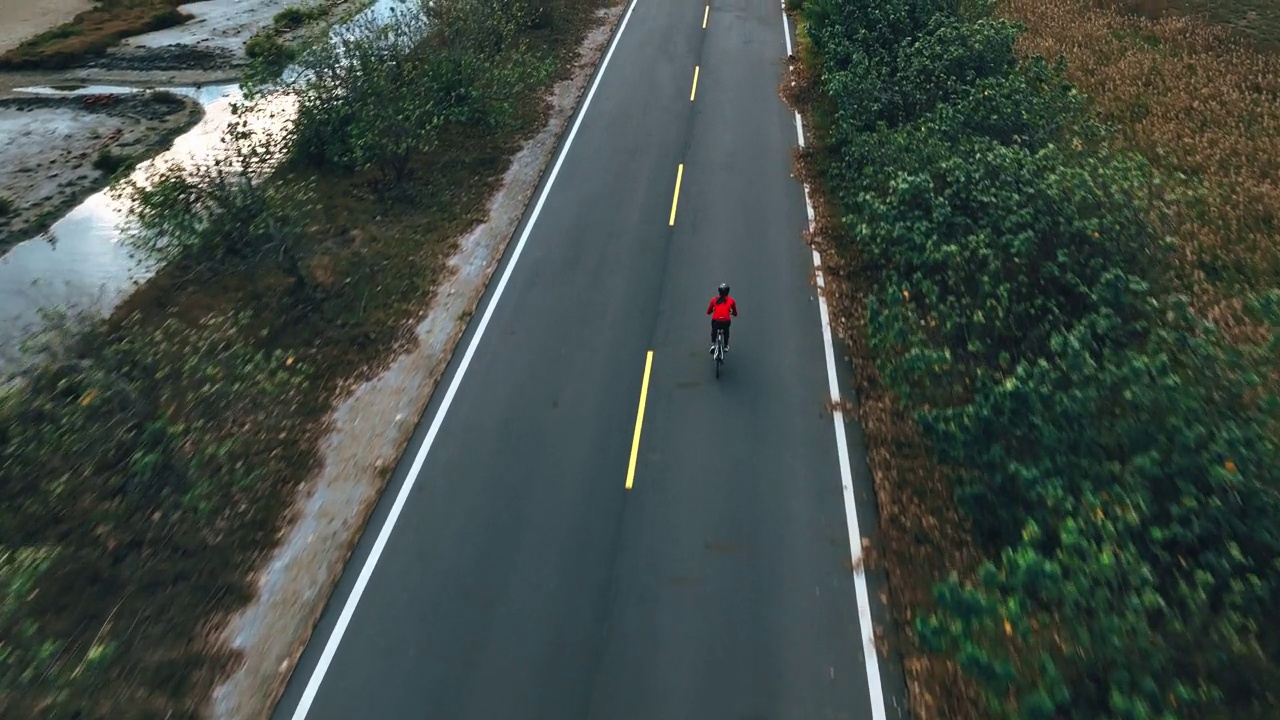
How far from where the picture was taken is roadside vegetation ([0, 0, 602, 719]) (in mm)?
10078

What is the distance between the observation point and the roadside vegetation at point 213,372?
1008 cm

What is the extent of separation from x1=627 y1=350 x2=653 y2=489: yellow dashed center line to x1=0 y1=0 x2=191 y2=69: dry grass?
3976cm

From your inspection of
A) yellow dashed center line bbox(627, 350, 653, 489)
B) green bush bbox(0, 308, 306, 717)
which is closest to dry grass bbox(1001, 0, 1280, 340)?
yellow dashed center line bbox(627, 350, 653, 489)

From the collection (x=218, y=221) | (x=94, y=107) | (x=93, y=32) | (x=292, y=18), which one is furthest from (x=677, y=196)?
(x=93, y=32)

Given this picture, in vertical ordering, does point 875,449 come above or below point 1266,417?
below

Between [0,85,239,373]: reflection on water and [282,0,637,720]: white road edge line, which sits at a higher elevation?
[282,0,637,720]: white road edge line

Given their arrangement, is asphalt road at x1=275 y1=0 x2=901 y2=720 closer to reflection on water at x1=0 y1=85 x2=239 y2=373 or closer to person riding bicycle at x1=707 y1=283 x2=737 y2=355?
person riding bicycle at x1=707 y1=283 x2=737 y2=355

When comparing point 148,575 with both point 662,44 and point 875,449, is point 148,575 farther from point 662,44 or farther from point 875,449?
point 662,44

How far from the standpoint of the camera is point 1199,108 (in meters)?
23.5

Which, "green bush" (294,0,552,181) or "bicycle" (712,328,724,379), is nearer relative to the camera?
Result: "bicycle" (712,328,724,379)

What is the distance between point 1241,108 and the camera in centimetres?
2339

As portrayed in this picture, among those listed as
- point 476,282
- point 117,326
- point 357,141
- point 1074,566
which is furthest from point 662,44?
point 1074,566

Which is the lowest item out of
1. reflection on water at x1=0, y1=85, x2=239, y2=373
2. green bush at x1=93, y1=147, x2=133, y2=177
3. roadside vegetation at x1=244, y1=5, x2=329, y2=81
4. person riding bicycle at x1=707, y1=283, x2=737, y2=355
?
reflection on water at x1=0, y1=85, x2=239, y2=373

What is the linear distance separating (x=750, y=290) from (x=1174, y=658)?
10.7 m
